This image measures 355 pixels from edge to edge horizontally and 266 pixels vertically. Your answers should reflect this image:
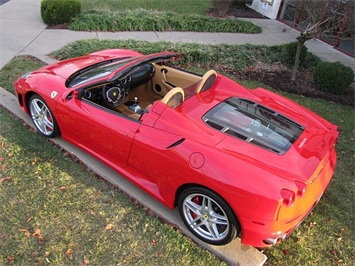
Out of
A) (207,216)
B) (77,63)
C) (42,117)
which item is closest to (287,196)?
(207,216)

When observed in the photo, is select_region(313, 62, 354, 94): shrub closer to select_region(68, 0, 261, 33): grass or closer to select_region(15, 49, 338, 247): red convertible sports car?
select_region(15, 49, 338, 247): red convertible sports car

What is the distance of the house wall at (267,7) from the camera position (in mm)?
12297

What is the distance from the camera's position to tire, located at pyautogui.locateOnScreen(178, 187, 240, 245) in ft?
9.84

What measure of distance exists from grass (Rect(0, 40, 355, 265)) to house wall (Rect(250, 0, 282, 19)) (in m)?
9.44

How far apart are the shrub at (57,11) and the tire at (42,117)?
17.4 feet

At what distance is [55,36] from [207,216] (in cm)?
695

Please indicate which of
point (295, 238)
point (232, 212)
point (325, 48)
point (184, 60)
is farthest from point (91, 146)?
point (325, 48)

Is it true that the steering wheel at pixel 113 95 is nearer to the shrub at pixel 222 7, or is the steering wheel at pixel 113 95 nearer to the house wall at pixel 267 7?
the shrub at pixel 222 7

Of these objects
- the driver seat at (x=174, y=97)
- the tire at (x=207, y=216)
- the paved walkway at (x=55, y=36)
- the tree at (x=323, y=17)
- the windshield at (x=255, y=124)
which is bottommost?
the paved walkway at (x=55, y=36)

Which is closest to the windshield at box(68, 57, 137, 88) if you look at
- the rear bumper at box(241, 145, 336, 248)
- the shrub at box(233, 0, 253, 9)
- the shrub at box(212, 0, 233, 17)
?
the rear bumper at box(241, 145, 336, 248)

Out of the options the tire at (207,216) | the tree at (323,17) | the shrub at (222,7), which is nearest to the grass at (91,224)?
the tire at (207,216)

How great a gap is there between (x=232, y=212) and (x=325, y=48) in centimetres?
842

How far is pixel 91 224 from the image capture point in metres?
3.42

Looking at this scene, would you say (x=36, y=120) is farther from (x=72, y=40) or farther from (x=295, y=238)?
(x=72, y=40)
